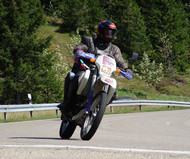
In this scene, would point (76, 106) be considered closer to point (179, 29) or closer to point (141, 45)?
point (141, 45)

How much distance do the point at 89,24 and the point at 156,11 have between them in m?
14.2

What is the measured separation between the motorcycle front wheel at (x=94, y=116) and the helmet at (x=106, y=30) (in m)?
1.23

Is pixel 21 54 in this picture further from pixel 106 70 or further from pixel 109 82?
pixel 109 82

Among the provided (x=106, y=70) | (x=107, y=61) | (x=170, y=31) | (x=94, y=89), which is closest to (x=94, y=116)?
(x=94, y=89)

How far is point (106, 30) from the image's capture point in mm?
6672

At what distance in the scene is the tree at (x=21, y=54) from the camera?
31.2m

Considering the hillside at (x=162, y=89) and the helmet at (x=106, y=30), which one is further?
the hillside at (x=162, y=89)

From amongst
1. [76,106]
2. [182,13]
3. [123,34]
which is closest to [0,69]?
[76,106]

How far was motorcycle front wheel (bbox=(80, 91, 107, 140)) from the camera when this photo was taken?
5.85m

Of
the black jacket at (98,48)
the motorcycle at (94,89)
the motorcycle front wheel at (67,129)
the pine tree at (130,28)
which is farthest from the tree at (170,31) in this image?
the motorcycle at (94,89)

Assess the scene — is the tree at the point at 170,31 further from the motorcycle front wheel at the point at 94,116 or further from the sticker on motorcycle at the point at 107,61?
the motorcycle front wheel at the point at 94,116

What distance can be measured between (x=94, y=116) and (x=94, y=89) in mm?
471

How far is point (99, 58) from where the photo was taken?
6.25 m

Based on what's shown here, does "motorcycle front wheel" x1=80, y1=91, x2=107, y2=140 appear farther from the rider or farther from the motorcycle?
the rider
